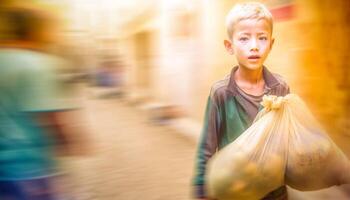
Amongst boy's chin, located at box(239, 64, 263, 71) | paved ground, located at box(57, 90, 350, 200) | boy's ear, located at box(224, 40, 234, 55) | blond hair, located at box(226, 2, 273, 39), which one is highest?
blond hair, located at box(226, 2, 273, 39)

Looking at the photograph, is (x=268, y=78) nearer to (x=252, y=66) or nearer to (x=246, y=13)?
(x=252, y=66)

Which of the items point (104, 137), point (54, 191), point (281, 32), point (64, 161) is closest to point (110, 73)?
point (104, 137)

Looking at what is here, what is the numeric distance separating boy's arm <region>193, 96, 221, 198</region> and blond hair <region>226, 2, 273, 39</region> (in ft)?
0.94

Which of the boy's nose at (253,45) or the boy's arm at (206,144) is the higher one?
the boy's nose at (253,45)

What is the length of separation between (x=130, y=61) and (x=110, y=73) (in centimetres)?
9

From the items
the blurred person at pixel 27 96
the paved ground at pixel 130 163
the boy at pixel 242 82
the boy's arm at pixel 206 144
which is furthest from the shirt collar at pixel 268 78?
the blurred person at pixel 27 96

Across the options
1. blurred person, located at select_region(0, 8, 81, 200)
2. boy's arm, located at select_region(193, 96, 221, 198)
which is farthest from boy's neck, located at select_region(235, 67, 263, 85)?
blurred person, located at select_region(0, 8, 81, 200)

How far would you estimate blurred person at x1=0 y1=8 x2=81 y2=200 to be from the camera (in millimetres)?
1952

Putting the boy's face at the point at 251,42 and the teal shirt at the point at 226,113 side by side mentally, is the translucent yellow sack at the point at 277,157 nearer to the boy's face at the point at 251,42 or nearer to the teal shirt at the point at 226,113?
the teal shirt at the point at 226,113

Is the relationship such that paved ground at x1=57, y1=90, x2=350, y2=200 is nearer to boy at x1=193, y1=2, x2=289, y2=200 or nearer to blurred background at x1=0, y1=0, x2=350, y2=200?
blurred background at x1=0, y1=0, x2=350, y2=200

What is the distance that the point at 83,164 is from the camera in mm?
2068

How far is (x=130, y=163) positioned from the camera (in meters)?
2.10

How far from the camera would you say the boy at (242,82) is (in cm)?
191

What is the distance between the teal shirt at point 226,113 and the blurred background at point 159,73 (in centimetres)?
6
